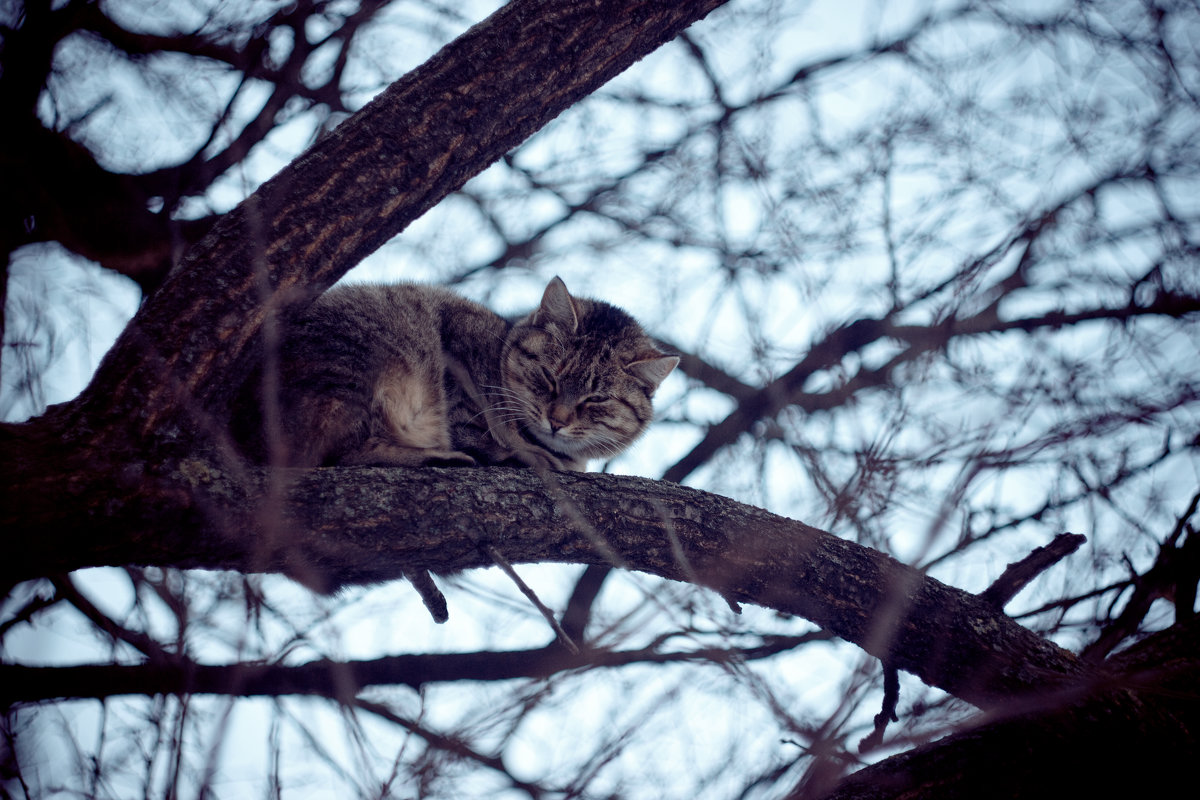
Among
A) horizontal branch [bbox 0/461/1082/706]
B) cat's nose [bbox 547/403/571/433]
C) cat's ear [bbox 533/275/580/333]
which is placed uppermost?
cat's ear [bbox 533/275/580/333]

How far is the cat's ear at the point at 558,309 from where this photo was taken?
4.00m

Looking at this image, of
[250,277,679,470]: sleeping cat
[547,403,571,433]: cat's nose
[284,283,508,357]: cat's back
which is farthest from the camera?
[547,403,571,433]: cat's nose

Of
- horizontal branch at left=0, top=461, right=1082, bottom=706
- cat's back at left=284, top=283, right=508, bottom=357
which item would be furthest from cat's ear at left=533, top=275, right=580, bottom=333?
horizontal branch at left=0, top=461, right=1082, bottom=706

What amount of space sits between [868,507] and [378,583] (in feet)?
5.74

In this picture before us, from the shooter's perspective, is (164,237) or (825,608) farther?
(164,237)

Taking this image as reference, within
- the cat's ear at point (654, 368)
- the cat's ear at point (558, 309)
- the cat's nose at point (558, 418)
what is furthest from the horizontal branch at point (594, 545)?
the cat's ear at point (558, 309)

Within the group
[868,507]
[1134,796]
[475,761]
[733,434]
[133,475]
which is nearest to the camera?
[133,475]

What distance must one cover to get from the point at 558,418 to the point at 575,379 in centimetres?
29

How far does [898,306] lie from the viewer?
3.47 meters

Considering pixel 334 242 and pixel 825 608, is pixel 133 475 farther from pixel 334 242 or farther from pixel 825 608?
pixel 825 608

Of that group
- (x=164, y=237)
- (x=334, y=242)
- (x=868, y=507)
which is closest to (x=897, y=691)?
(x=868, y=507)

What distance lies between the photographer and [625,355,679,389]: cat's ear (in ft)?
12.9

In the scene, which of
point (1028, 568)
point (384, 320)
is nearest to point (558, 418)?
point (384, 320)

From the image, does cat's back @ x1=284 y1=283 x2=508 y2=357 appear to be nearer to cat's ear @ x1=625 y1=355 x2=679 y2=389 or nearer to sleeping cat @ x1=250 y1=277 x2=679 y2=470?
sleeping cat @ x1=250 y1=277 x2=679 y2=470
